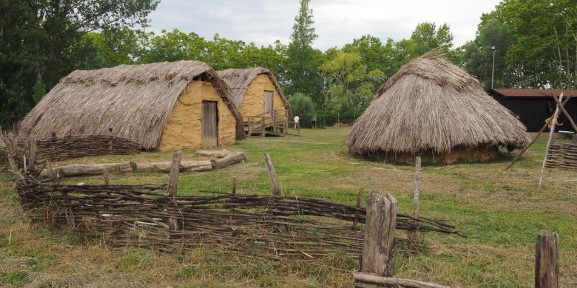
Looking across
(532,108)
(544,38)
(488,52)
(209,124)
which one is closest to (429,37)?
(488,52)

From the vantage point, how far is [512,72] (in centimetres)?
4266

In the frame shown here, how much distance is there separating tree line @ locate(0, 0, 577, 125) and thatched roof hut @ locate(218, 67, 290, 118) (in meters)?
6.60

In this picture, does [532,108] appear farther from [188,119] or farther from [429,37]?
[429,37]

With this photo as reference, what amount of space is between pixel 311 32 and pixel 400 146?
31486mm

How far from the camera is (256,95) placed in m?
26.1

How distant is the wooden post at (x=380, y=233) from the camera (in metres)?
3.50

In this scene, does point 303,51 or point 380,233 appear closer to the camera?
point 380,233

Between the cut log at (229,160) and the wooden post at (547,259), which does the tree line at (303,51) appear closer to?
the cut log at (229,160)

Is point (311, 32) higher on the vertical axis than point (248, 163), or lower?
higher

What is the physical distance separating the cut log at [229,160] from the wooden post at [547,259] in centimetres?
934

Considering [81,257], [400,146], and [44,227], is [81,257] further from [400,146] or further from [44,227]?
[400,146]

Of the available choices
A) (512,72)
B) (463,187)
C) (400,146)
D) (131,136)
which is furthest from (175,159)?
(512,72)

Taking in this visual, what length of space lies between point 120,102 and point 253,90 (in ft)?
34.2

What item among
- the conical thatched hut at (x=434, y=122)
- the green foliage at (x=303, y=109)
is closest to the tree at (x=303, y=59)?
the green foliage at (x=303, y=109)
